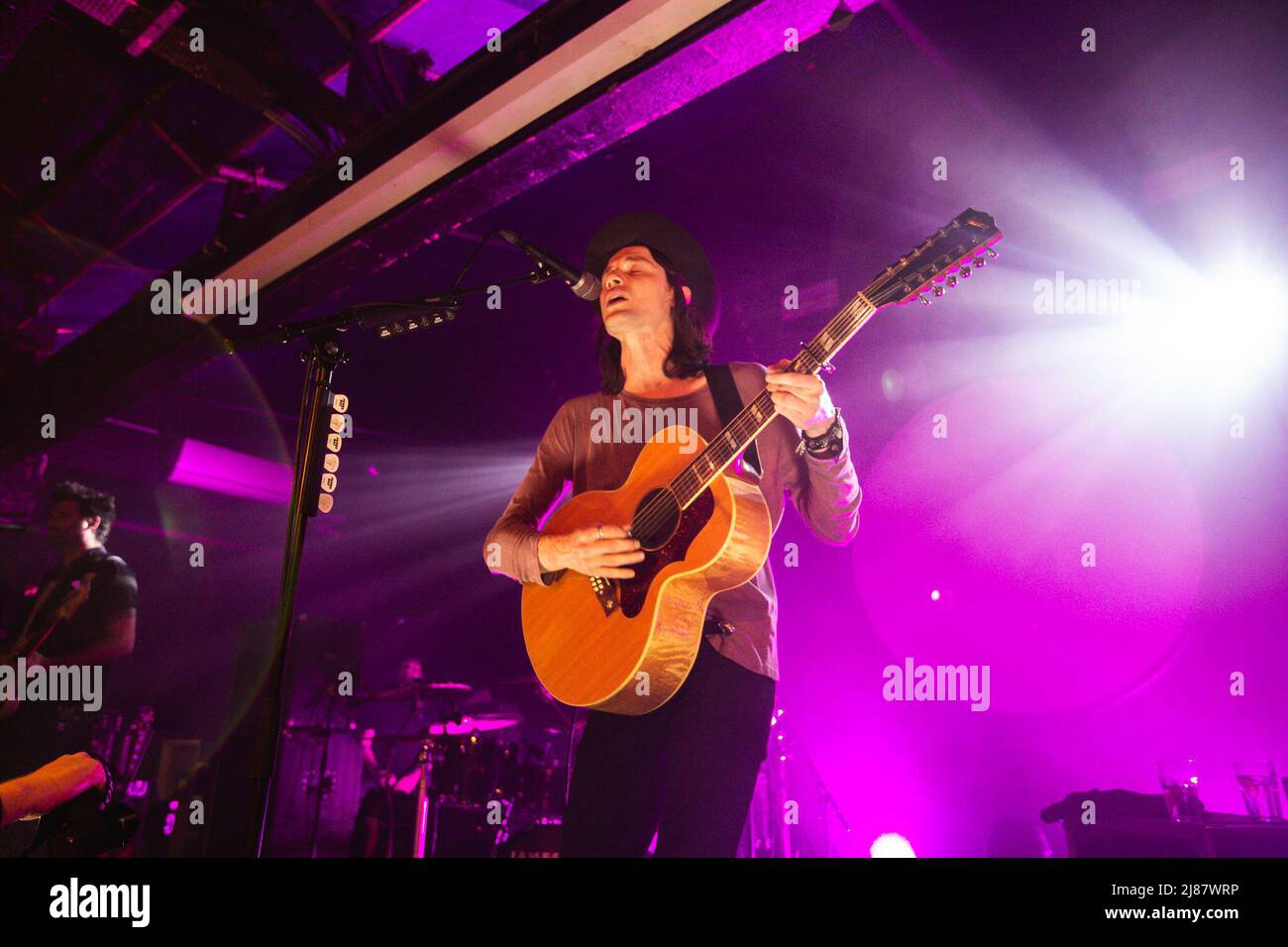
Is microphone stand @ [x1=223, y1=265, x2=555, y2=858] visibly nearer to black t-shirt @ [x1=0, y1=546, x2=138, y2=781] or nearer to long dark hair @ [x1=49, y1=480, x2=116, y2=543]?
black t-shirt @ [x1=0, y1=546, x2=138, y2=781]

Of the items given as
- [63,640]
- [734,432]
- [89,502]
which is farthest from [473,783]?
[734,432]

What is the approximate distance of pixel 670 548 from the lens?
2.44m

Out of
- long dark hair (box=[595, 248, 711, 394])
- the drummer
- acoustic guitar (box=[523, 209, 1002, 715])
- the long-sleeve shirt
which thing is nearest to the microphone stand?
long dark hair (box=[595, 248, 711, 394])

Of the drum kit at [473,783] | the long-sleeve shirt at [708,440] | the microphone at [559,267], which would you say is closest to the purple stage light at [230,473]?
the drum kit at [473,783]

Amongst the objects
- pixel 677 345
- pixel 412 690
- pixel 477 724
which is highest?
pixel 677 345

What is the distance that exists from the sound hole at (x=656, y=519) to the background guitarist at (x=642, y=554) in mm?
69

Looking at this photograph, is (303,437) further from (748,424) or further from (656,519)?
(748,424)

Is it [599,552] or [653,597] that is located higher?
[599,552]

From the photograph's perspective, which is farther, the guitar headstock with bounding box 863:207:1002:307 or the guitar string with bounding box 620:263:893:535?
the guitar headstock with bounding box 863:207:1002:307

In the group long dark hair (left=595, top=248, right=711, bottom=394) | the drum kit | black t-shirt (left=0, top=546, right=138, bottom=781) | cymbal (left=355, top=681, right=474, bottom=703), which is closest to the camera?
long dark hair (left=595, top=248, right=711, bottom=394)

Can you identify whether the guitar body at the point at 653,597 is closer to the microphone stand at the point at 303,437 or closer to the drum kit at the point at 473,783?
the microphone stand at the point at 303,437

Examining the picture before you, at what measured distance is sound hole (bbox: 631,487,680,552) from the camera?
247cm

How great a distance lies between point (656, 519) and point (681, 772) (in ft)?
2.42

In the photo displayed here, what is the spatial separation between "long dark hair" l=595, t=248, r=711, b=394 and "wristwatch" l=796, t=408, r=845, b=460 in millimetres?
589
